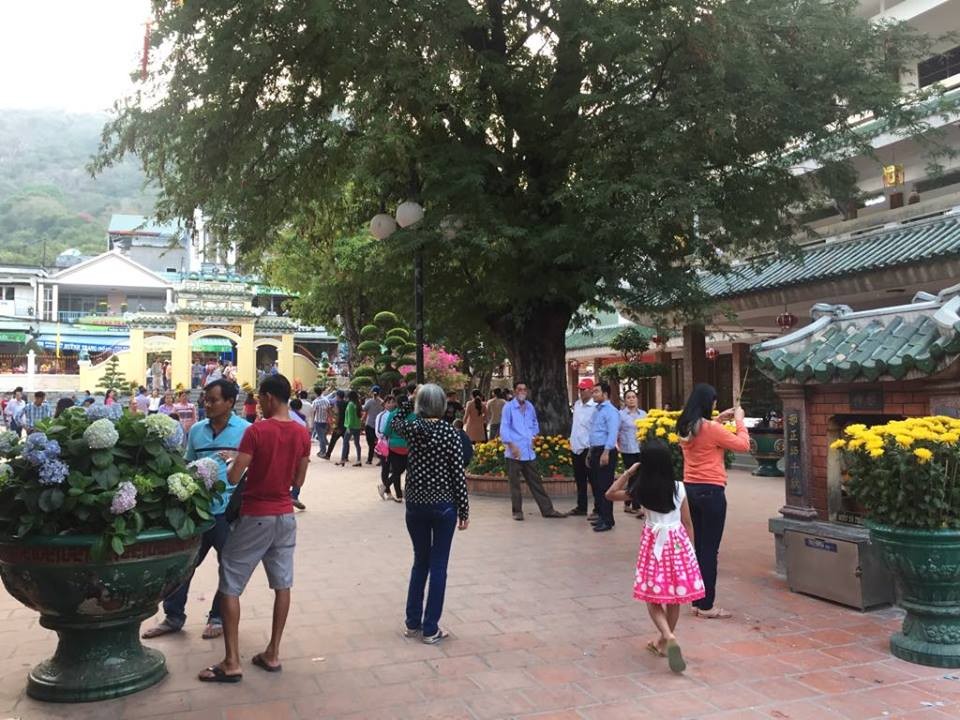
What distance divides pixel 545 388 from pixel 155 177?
670 cm

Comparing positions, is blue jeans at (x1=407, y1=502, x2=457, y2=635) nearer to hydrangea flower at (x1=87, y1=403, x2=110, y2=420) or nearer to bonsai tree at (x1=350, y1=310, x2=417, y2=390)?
hydrangea flower at (x1=87, y1=403, x2=110, y2=420)

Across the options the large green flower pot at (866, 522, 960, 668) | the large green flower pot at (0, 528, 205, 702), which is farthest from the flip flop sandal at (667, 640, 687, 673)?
the large green flower pot at (0, 528, 205, 702)

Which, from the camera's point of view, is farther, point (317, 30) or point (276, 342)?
point (276, 342)

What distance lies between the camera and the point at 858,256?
1446cm

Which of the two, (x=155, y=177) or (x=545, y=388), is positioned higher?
(x=155, y=177)

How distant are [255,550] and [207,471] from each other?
1.69ft

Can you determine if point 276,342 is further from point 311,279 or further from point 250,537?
point 250,537

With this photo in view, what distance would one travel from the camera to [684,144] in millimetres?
9398

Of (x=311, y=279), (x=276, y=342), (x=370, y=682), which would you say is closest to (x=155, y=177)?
(x=370, y=682)

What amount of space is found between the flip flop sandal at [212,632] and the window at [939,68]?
60.5 feet

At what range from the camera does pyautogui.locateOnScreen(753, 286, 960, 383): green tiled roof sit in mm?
5305

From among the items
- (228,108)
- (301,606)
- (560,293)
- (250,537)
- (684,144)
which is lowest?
(301,606)

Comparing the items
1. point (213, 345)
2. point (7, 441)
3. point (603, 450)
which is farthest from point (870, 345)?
point (213, 345)

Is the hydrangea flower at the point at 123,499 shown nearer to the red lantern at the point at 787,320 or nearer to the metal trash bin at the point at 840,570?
the metal trash bin at the point at 840,570
